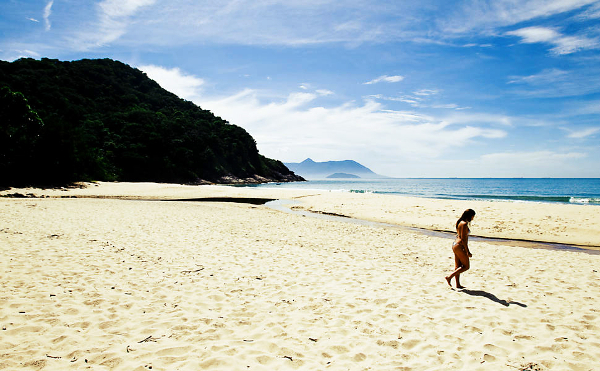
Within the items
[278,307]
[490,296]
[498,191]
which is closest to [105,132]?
[278,307]

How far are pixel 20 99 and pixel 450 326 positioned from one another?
44832 mm

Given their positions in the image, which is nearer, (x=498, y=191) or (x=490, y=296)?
(x=490, y=296)

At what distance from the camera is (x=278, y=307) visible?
17.3 ft

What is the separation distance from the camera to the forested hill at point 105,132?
103 ft

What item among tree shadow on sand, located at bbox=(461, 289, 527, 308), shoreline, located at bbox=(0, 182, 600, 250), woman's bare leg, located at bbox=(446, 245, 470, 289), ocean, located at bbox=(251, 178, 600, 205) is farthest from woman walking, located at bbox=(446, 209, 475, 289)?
ocean, located at bbox=(251, 178, 600, 205)

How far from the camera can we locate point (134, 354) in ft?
11.9

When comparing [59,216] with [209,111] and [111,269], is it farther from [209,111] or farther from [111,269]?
[209,111]

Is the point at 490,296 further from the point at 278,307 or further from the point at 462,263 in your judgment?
the point at 278,307

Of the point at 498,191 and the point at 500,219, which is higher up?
the point at 498,191

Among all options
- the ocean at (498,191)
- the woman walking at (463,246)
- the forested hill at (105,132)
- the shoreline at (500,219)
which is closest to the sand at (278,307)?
the woman walking at (463,246)

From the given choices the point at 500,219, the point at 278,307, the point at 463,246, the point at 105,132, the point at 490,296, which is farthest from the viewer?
the point at 105,132

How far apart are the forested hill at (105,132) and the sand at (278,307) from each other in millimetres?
28785

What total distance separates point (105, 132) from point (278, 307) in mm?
75132

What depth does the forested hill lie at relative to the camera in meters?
31.3
